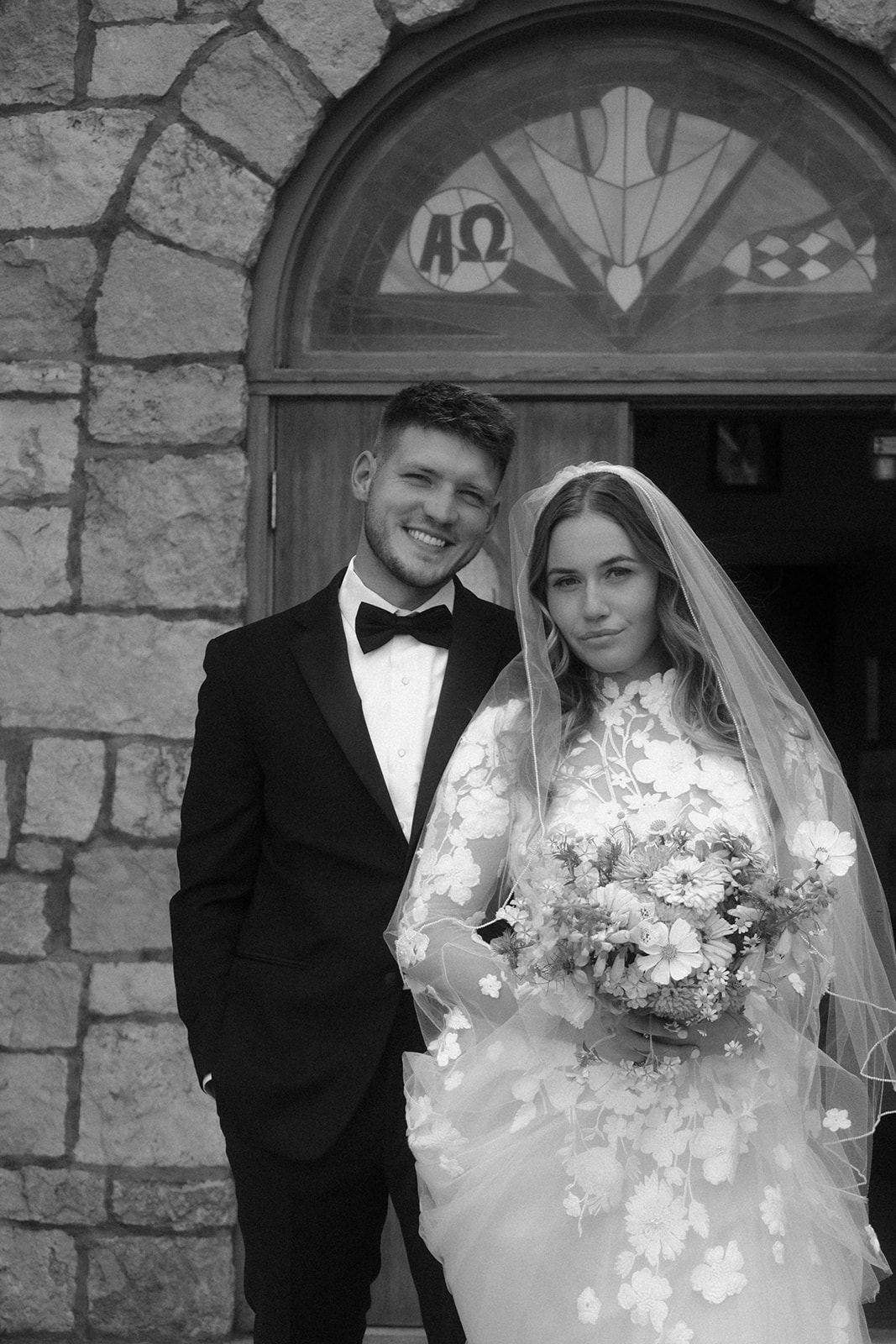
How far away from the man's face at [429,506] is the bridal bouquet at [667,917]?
2.56ft

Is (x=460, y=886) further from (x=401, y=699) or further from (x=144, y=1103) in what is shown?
(x=144, y=1103)

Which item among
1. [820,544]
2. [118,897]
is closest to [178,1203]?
[118,897]

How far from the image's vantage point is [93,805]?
3.70 m

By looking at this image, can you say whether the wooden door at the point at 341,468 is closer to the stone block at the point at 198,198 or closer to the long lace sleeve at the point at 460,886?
the stone block at the point at 198,198

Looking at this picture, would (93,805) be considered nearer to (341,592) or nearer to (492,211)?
(341,592)

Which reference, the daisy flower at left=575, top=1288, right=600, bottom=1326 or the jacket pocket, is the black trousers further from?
the daisy flower at left=575, top=1288, right=600, bottom=1326

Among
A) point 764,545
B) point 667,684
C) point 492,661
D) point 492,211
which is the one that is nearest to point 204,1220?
point 492,661

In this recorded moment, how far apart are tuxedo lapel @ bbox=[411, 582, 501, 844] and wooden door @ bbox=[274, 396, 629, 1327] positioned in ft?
3.71

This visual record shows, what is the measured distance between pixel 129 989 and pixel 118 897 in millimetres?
236

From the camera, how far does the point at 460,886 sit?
227 cm

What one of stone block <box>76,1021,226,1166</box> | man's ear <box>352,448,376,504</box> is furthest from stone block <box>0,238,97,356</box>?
stone block <box>76,1021,226,1166</box>

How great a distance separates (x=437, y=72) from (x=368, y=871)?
244 centimetres

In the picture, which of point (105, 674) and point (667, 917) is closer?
point (667, 917)

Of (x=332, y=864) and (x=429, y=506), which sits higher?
(x=429, y=506)
